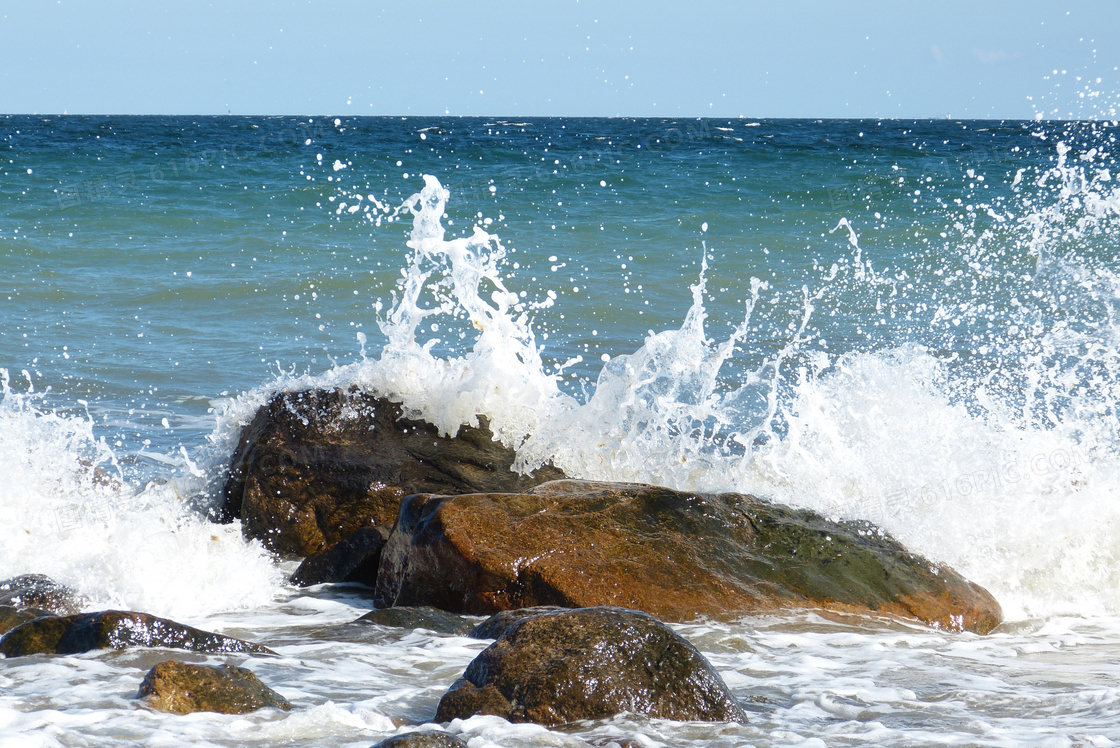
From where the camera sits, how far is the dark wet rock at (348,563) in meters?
4.24

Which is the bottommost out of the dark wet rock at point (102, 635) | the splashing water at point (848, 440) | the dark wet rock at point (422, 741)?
the dark wet rock at point (102, 635)

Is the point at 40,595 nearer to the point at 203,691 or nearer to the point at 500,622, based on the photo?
the point at 203,691

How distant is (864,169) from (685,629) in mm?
17553

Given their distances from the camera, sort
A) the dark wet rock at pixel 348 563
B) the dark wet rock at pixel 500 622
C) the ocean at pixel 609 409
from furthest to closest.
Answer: the dark wet rock at pixel 348 563 → the dark wet rock at pixel 500 622 → the ocean at pixel 609 409

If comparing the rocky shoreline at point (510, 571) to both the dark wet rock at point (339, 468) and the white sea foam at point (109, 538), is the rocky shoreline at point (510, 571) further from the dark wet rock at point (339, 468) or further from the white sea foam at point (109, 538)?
the white sea foam at point (109, 538)

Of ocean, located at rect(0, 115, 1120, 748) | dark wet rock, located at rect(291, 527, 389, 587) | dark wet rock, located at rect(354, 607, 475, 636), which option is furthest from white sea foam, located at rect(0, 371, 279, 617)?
dark wet rock, located at rect(354, 607, 475, 636)

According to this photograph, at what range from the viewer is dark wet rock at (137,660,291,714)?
8.68 feet

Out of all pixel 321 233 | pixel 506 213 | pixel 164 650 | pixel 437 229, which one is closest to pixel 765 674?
pixel 164 650

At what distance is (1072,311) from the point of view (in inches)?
372

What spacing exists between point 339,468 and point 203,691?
200 centimetres

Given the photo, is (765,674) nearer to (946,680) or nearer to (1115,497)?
(946,680)

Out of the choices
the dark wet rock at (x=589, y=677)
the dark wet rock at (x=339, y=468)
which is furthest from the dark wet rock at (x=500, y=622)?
the dark wet rock at (x=339, y=468)

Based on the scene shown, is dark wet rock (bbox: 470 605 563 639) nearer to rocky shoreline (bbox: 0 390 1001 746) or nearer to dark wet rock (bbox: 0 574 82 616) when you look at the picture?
rocky shoreline (bbox: 0 390 1001 746)

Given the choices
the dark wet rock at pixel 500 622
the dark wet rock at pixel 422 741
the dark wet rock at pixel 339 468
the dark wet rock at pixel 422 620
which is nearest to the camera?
the dark wet rock at pixel 422 741
